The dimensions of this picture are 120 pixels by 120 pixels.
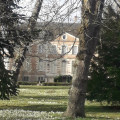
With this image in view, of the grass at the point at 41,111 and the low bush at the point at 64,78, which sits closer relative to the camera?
the grass at the point at 41,111

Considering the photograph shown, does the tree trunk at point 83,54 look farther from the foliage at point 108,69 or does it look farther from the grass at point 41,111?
the foliage at point 108,69

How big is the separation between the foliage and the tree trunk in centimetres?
530

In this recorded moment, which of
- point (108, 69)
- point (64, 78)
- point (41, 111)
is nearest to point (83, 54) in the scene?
point (41, 111)

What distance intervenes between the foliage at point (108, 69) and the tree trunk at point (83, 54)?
17.4ft

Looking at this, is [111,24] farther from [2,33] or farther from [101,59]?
[2,33]

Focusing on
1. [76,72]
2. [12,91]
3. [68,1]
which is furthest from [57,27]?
[12,91]

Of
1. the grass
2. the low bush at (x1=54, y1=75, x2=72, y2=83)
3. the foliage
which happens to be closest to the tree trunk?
the grass

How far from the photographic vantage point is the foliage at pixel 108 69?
61.1ft

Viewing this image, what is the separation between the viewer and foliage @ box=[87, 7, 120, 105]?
18625 mm

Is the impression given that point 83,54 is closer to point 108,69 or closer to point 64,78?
point 108,69

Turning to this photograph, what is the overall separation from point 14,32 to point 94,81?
6.21 metres

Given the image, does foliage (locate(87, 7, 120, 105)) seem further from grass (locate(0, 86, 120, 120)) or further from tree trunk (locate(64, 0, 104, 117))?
tree trunk (locate(64, 0, 104, 117))

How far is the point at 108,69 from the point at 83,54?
18.3 feet

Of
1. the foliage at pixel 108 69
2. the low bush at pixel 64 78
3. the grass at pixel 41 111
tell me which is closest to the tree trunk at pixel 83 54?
the grass at pixel 41 111
